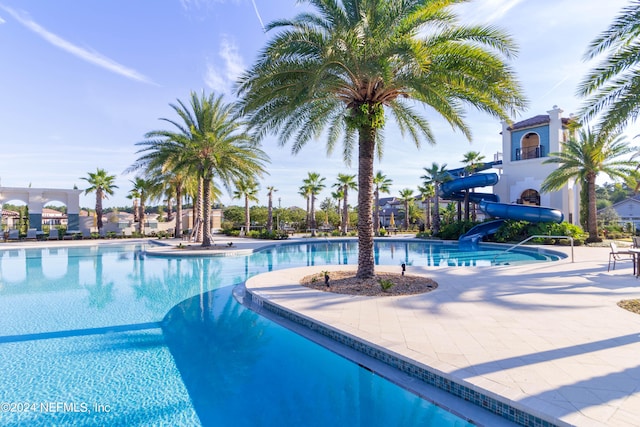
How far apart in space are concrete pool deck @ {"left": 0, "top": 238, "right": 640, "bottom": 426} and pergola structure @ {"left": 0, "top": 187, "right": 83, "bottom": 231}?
30619mm

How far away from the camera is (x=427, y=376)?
3916 millimetres

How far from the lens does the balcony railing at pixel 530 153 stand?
87.0 ft

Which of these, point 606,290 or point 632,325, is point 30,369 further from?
point 606,290

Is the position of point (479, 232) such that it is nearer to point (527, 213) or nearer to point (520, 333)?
point (527, 213)

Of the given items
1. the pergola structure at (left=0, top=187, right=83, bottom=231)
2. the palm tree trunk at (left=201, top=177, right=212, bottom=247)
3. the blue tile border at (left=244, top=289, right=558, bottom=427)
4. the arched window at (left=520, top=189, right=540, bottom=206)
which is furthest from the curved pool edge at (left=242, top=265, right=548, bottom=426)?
the pergola structure at (left=0, top=187, right=83, bottom=231)

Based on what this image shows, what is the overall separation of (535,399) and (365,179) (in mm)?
6444

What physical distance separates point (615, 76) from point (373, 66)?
563cm

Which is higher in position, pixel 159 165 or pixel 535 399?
pixel 159 165

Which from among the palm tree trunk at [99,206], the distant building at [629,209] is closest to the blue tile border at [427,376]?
the palm tree trunk at [99,206]

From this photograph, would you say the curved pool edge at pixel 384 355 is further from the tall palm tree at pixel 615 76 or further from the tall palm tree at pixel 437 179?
the tall palm tree at pixel 437 179

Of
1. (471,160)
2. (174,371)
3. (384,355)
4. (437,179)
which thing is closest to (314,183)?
(437,179)

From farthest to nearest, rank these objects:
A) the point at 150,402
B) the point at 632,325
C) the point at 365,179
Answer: the point at 365,179
the point at 632,325
the point at 150,402

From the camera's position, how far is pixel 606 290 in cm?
766

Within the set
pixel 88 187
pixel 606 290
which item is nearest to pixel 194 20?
pixel 606 290
